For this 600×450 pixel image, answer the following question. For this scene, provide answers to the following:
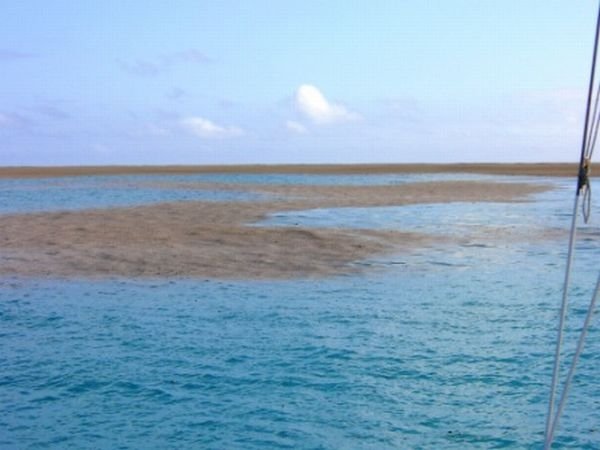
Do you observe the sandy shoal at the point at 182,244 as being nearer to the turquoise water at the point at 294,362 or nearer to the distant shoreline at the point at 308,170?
the turquoise water at the point at 294,362

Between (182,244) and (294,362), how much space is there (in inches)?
516

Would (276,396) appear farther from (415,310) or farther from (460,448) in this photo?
(415,310)

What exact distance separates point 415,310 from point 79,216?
71.1 feet

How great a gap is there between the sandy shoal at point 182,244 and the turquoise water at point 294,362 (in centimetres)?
157

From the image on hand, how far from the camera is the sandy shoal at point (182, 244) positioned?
2003 cm

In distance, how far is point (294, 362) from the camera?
11.7m

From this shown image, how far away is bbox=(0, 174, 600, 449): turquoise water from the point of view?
361 inches

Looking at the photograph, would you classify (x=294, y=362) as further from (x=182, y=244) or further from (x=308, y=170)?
(x=308, y=170)

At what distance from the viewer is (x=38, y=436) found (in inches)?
360

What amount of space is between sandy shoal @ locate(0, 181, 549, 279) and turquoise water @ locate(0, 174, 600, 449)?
1570 millimetres

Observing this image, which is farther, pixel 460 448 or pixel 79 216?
pixel 79 216

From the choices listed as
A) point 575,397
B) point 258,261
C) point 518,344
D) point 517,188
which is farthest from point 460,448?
point 517,188

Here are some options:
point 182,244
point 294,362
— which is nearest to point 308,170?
point 182,244

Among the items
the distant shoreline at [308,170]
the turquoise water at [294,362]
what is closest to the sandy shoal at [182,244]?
the turquoise water at [294,362]
